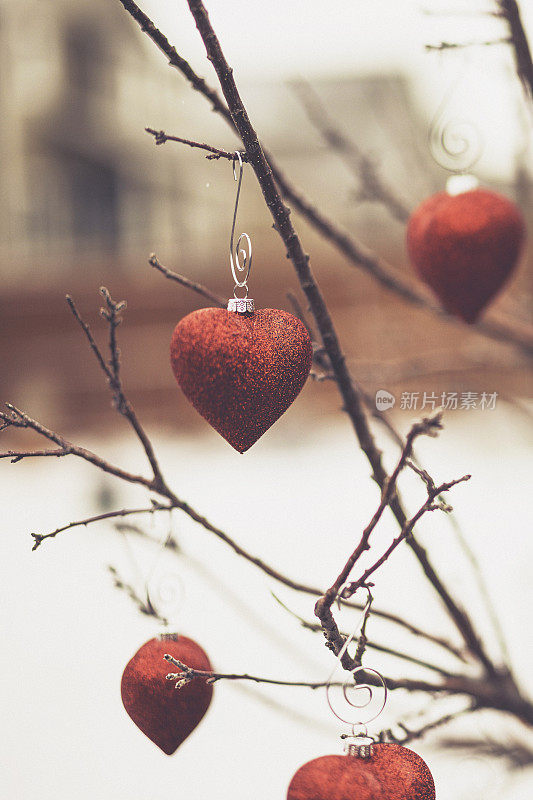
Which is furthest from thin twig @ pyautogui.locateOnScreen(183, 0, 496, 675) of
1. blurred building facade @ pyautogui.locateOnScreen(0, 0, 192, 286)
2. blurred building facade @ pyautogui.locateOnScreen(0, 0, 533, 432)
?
blurred building facade @ pyautogui.locateOnScreen(0, 0, 192, 286)

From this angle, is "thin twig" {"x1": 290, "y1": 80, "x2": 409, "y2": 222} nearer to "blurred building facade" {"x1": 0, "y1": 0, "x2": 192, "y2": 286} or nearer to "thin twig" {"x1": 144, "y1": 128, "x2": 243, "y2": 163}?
"thin twig" {"x1": 144, "y1": 128, "x2": 243, "y2": 163}

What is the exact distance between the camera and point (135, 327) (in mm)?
3422

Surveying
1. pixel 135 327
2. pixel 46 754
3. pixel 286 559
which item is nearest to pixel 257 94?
pixel 135 327

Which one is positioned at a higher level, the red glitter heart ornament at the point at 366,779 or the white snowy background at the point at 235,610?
the red glitter heart ornament at the point at 366,779

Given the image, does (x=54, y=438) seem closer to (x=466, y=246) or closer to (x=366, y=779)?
(x=366, y=779)

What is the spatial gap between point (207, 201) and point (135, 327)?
2.23 meters

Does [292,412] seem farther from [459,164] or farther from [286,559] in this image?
[459,164]

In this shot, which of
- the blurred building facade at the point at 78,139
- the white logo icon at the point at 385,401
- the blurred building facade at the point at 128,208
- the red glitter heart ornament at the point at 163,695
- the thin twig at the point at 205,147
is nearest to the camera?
the thin twig at the point at 205,147

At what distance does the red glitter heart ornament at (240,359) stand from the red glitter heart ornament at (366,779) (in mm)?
155

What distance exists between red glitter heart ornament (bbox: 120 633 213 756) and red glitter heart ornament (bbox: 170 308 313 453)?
0.15 metres

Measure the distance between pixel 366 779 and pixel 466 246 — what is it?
0.39 meters

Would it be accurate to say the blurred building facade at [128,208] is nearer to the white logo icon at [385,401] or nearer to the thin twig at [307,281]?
the white logo icon at [385,401]

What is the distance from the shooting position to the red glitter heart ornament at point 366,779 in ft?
0.95

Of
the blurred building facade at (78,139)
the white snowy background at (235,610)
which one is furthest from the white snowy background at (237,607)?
the blurred building facade at (78,139)
